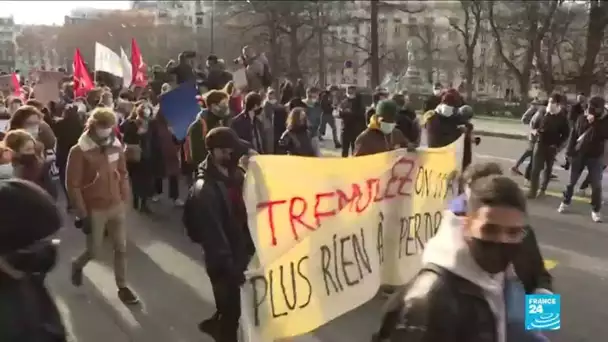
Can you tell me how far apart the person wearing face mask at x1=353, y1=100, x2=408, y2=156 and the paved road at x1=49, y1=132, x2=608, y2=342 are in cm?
136

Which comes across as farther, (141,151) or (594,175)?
(141,151)

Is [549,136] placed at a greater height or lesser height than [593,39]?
lesser

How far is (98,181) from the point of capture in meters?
5.79

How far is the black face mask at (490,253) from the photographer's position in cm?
230

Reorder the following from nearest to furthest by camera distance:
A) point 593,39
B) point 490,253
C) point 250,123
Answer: point 490,253 → point 250,123 → point 593,39

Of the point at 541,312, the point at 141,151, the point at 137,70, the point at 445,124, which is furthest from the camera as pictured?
the point at 137,70

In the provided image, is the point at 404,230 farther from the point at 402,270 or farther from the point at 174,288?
the point at 174,288

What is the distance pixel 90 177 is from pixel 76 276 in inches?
45.6

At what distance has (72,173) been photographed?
5793mm

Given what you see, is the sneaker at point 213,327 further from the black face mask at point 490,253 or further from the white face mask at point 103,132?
the black face mask at point 490,253

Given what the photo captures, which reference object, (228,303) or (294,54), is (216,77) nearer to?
(228,303)

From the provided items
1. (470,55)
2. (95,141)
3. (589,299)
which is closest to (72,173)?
(95,141)

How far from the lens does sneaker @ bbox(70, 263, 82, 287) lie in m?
6.42

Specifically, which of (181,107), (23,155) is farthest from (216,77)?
(23,155)
